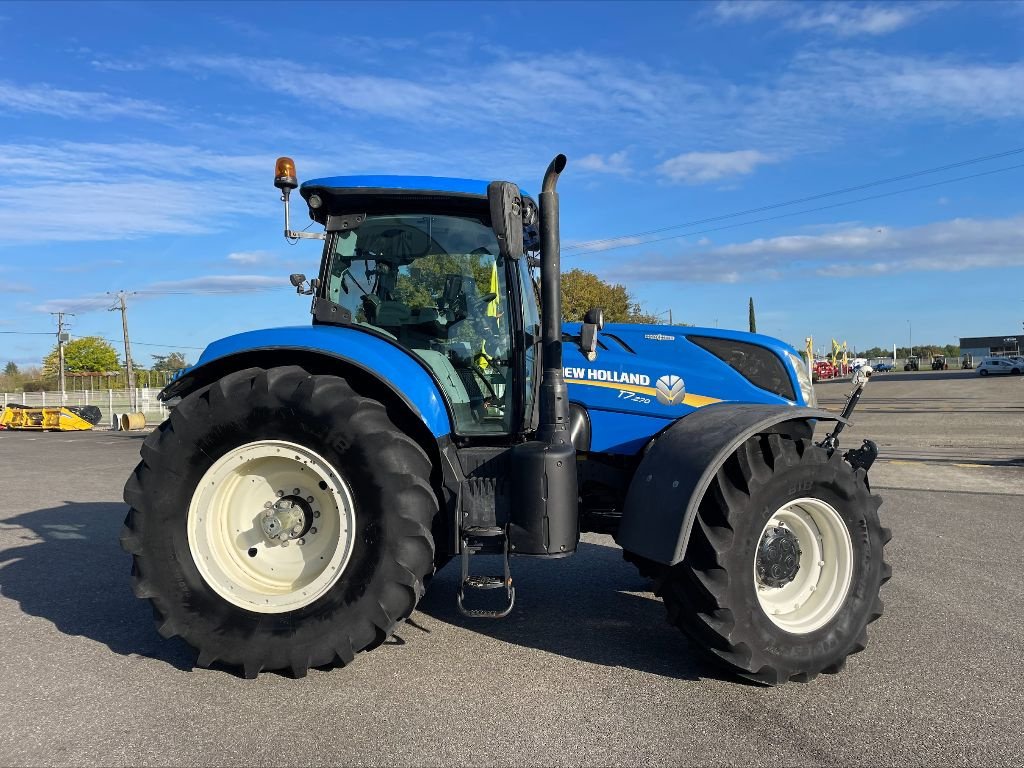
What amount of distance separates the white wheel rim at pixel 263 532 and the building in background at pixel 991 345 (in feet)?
382

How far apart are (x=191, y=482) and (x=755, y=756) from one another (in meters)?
2.74

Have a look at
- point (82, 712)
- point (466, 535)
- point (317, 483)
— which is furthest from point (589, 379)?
point (82, 712)

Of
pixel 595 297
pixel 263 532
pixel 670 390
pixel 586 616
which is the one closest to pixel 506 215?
pixel 670 390

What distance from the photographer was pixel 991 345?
373ft

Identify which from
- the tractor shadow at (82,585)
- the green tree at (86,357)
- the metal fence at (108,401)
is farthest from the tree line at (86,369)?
the tractor shadow at (82,585)

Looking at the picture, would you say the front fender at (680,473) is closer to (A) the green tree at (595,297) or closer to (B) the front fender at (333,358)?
(B) the front fender at (333,358)

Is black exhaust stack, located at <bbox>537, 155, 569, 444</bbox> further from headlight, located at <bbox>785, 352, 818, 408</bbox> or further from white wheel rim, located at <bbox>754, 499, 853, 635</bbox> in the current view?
headlight, located at <bbox>785, 352, 818, 408</bbox>

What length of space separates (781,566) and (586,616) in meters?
1.31

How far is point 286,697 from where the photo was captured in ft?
11.1

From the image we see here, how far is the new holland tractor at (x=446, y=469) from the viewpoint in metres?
3.50

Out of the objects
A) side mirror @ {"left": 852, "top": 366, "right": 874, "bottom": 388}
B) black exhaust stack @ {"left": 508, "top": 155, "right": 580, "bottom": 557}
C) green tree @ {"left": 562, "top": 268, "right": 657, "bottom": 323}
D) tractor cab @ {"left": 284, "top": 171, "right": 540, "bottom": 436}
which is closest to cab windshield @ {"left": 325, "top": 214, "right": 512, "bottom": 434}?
tractor cab @ {"left": 284, "top": 171, "right": 540, "bottom": 436}

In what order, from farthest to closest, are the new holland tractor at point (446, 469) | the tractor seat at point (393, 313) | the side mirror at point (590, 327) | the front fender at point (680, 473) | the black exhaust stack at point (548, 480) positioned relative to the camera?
the tractor seat at point (393, 313), the side mirror at point (590, 327), the black exhaust stack at point (548, 480), the new holland tractor at point (446, 469), the front fender at point (680, 473)

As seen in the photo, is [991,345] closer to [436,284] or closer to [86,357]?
[86,357]

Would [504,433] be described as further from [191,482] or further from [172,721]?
[172,721]
